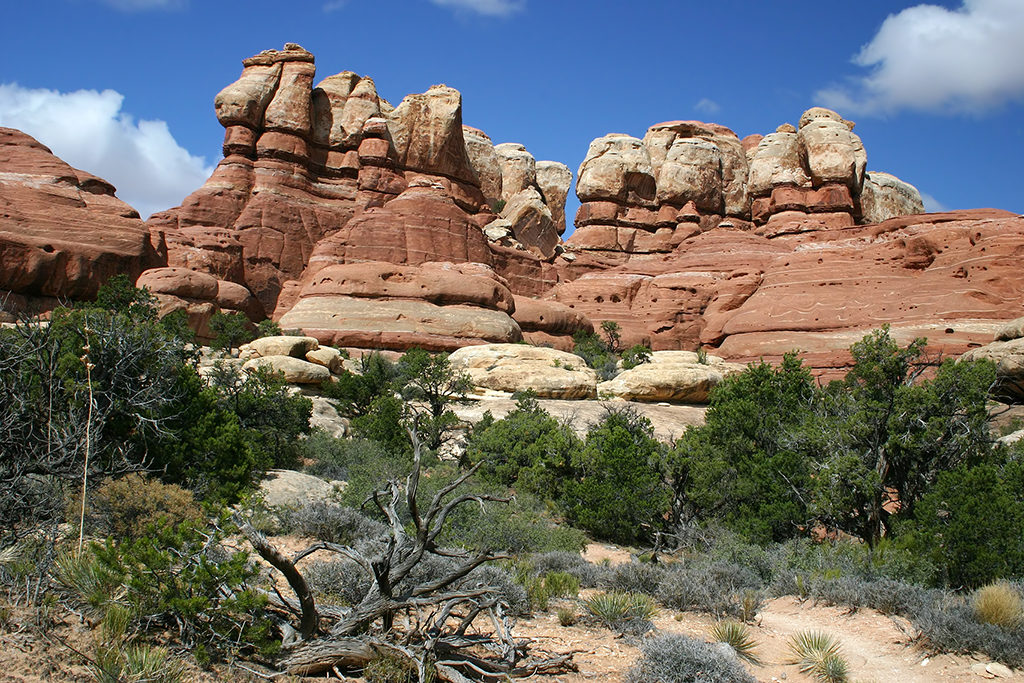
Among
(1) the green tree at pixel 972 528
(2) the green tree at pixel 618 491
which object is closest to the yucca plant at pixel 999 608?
(1) the green tree at pixel 972 528

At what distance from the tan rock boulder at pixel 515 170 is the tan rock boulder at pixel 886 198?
31.0 m

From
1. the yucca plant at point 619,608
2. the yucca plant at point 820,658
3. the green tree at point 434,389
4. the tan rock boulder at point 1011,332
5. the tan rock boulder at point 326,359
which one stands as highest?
the tan rock boulder at point 1011,332

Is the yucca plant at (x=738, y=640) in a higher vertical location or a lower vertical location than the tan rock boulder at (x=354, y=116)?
lower

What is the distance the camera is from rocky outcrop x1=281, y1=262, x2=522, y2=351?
1475 inches

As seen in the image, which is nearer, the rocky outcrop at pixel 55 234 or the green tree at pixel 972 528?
the green tree at pixel 972 528

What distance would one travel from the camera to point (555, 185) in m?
86.9

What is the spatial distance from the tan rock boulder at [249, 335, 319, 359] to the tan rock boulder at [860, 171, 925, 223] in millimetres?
54295

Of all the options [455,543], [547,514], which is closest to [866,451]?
[547,514]

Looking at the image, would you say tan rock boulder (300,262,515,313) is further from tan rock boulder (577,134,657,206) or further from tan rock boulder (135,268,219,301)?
tan rock boulder (577,134,657,206)

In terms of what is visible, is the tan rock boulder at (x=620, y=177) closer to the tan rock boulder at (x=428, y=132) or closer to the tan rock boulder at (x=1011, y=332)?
the tan rock boulder at (x=428, y=132)

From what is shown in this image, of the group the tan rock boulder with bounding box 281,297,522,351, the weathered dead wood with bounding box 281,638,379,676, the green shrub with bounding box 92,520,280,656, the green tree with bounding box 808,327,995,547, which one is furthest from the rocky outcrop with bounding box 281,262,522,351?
the weathered dead wood with bounding box 281,638,379,676

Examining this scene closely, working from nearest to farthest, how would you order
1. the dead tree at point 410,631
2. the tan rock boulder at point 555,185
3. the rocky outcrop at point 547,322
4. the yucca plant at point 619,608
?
1. the dead tree at point 410,631
2. the yucca plant at point 619,608
3. the rocky outcrop at point 547,322
4. the tan rock boulder at point 555,185

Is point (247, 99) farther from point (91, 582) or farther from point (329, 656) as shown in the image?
point (329, 656)

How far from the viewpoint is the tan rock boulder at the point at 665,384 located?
29609 millimetres
